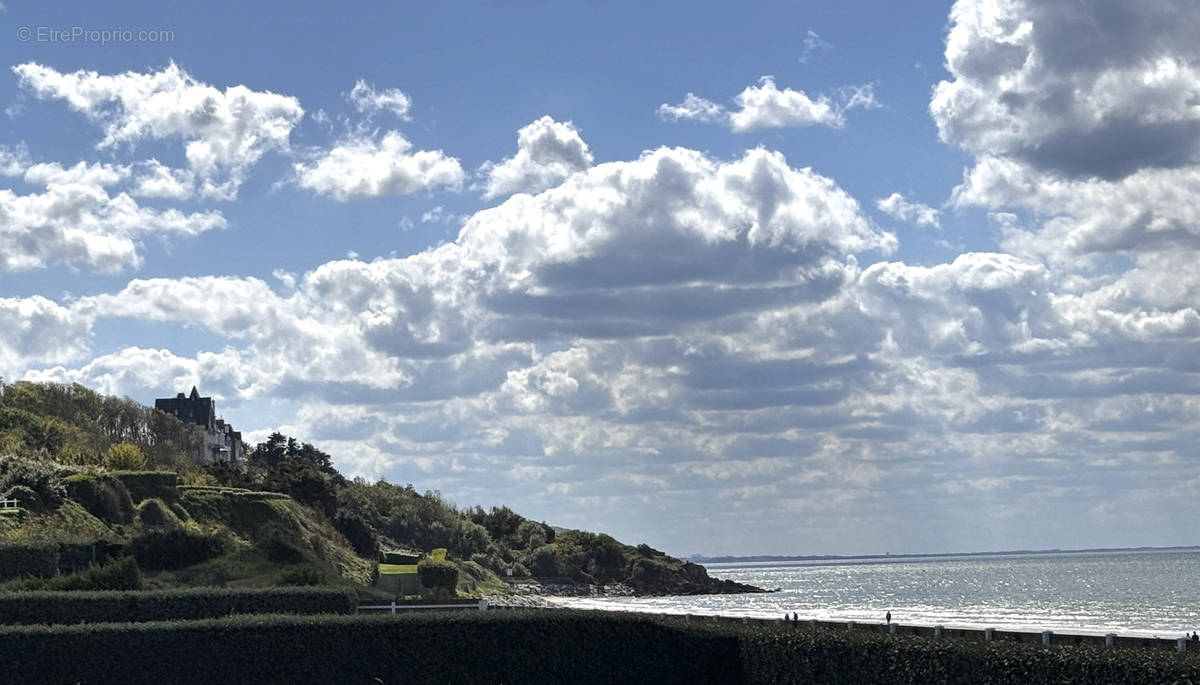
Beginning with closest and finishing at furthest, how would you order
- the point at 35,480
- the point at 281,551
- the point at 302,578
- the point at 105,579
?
the point at 105,579 < the point at 302,578 < the point at 281,551 < the point at 35,480

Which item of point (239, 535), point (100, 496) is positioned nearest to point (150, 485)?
point (100, 496)

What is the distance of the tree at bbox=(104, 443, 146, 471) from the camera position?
81125 mm

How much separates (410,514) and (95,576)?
86018 millimetres

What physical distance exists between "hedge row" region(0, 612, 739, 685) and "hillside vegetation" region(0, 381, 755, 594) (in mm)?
9227

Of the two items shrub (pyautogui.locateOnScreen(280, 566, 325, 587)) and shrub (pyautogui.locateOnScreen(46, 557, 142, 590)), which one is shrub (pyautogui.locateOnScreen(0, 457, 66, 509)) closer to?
shrub (pyautogui.locateOnScreen(280, 566, 325, 587))

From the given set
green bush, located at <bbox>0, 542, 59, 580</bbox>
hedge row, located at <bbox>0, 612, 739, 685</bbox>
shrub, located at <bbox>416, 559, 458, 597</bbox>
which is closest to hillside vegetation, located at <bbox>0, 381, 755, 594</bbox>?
green bush, located at <bbox>0, 542, 59, 580</bbox>

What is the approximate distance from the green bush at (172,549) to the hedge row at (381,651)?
18817 millimetres

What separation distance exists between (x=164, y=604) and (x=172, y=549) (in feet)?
54.3

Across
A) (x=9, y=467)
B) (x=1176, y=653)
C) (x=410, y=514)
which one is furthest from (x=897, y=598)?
(x=1176, y=653)

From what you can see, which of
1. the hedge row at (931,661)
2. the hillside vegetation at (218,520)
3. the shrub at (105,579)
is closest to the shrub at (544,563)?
the hillside vegetation at (218,520)

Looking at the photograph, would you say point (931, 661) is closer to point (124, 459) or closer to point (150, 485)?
point (150, 485)

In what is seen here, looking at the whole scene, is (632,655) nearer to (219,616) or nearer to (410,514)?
(219,616)

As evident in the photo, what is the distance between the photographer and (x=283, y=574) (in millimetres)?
46594

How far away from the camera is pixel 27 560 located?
4416 cm
